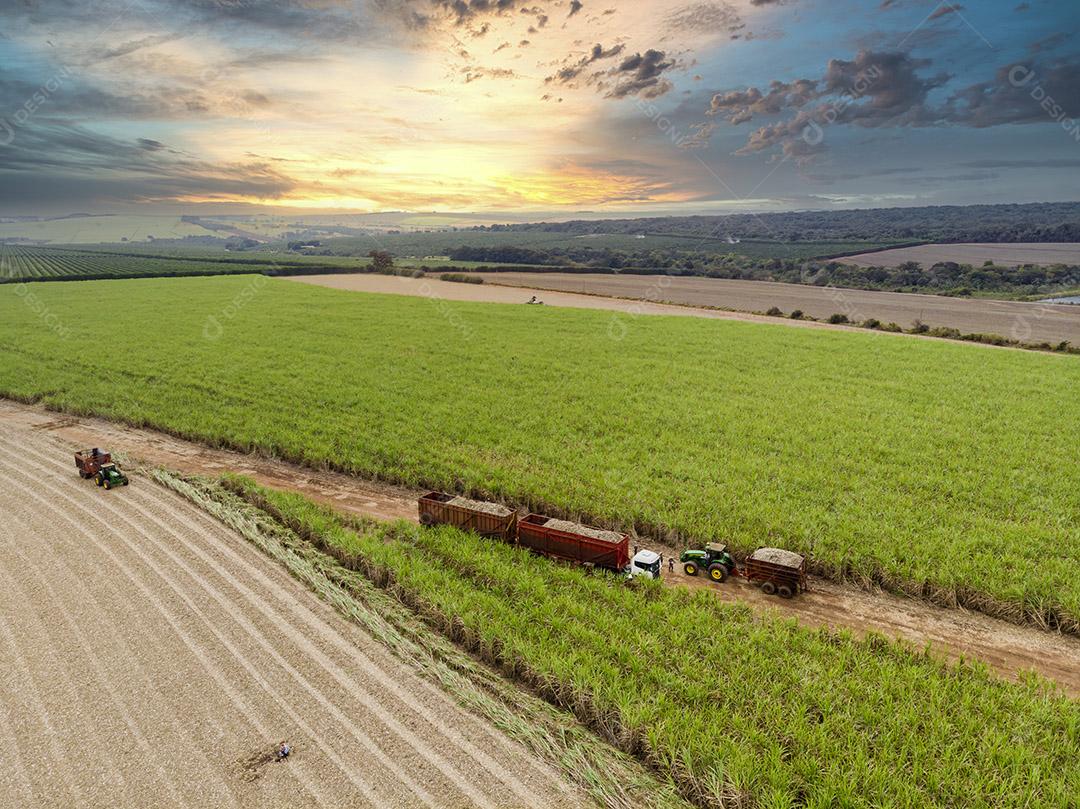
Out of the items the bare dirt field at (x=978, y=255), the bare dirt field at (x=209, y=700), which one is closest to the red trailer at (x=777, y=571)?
the bare dirt field at (x=209, y=700)

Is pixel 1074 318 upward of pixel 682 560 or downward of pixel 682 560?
upward

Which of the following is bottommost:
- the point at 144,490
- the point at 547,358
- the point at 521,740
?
the point at 521,740

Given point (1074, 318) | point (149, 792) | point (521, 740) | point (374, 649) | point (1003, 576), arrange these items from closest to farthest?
point (149, 792) → point (521, 740) → point (374, 649) → point (1003, 576) → point (1074, 318)

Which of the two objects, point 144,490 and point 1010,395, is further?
point 1010,395

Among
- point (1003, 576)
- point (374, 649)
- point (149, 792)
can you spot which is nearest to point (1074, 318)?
point (1003, 576)

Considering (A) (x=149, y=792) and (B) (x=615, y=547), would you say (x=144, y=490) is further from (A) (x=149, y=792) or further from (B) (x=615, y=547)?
(B) (x=615, y=547)

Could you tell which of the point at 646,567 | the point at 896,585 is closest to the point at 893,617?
the point at 896,585

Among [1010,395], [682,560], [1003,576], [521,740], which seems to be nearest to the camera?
[521,740]
